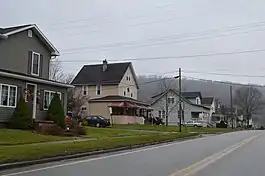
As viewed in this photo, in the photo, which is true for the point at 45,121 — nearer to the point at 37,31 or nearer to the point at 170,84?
the point at 37,31

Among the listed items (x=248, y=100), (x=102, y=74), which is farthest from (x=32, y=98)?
(x=248, y=100)

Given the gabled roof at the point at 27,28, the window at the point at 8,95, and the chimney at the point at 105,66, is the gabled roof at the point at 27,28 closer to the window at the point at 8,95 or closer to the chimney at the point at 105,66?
the window at the point at 8,95

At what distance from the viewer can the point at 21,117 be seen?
2811 centimetres

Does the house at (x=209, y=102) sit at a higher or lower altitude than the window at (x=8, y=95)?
higher

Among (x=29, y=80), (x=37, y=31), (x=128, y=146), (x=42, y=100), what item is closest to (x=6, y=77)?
(x=29, y=80)

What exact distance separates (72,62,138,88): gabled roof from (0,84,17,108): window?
32581 millimetres

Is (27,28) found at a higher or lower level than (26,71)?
higher

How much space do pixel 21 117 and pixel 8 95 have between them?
1702mm

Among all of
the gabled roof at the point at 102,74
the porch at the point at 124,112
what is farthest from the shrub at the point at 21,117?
the gabled roof at the point at 102,74

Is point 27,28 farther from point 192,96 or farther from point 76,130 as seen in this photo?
point 192,96

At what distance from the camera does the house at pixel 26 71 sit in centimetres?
2798

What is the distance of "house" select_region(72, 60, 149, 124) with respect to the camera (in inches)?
2293

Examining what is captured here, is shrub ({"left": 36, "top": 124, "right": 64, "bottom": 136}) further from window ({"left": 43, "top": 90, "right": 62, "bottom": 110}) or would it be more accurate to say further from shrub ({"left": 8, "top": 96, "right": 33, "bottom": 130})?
window ({"left": 43, "top": 90, "right": 62, "bottom": 110})

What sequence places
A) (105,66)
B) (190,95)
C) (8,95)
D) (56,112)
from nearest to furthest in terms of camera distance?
(8,95) < (56,112) < (105,66) < (190,95)
